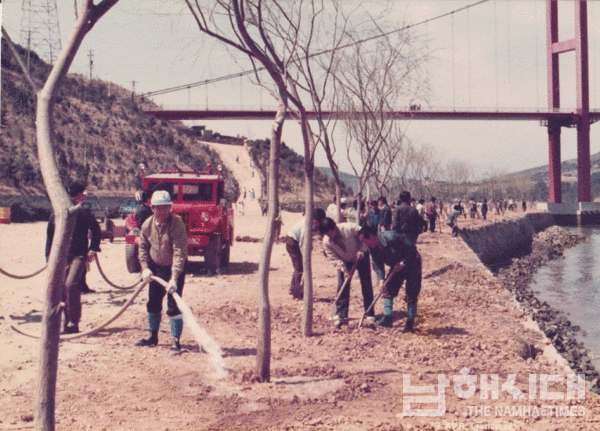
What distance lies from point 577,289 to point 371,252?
18.8 m

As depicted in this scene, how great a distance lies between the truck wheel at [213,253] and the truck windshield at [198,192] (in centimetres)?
88

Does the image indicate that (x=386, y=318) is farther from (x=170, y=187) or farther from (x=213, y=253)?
(x=170, y=187)

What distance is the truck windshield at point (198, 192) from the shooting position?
47.3 ft

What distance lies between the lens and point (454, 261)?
57.7 feet

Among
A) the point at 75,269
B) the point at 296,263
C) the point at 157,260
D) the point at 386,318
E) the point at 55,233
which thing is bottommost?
the point at 386,318

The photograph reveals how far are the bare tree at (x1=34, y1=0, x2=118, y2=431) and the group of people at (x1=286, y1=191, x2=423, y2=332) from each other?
439 cm

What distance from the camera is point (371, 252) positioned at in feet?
29.6

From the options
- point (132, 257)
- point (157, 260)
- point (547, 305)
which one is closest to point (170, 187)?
point (132, 257)

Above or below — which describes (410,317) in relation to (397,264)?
below

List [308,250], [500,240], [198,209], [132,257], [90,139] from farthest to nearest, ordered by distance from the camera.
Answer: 1. [90,139]
2. [500,240]
3. [198,209]
4. [132,257]
5. [308,250]

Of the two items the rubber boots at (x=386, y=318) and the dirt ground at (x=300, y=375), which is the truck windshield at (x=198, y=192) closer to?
the dirt ground at (x=300, y=375)

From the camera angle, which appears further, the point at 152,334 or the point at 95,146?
the point at 95,146

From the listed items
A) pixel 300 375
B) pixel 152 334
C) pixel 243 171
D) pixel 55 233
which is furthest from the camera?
pixel 243 171

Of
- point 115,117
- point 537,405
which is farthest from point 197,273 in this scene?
point 115,117
